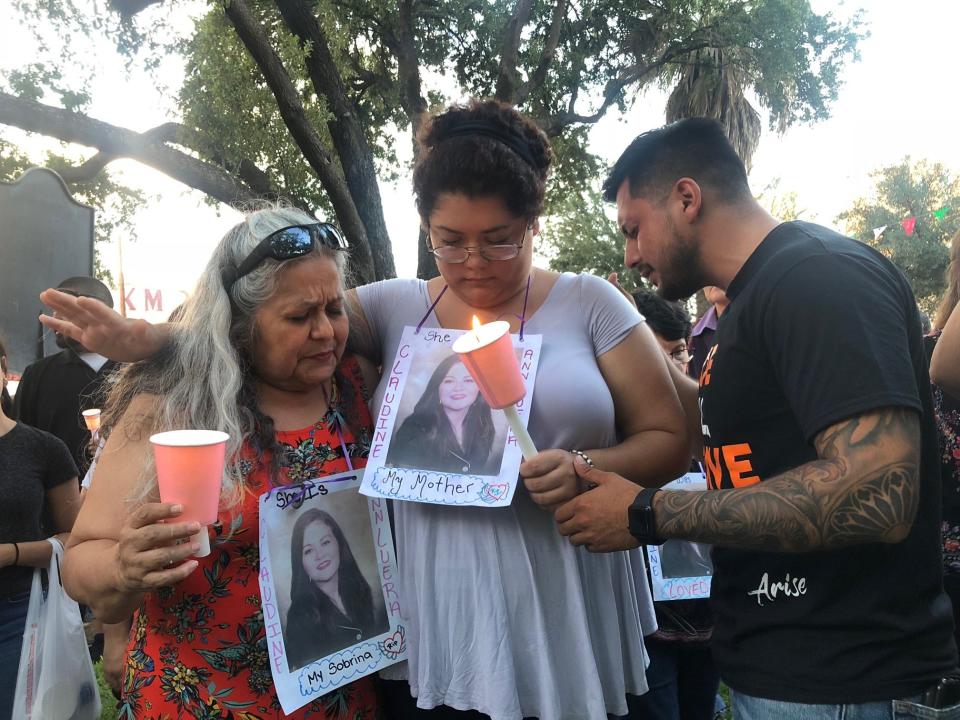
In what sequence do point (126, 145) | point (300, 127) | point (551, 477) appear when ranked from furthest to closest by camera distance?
1. point (126, 145)
2. point (300, 127)
3. point (551, 477)

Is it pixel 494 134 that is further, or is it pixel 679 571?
pixel 679 571

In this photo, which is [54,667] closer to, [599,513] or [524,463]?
[524,463]

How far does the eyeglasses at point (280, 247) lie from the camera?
1.95 meters

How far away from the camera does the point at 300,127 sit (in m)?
7.87

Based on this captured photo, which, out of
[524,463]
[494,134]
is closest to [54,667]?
[524,463]

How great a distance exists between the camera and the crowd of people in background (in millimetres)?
1433

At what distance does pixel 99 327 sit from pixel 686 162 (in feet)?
5.00

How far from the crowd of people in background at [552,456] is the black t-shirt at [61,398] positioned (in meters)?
2.93

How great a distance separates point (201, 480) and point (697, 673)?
2.22 meters

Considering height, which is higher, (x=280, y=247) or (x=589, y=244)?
(x=589, y=244)

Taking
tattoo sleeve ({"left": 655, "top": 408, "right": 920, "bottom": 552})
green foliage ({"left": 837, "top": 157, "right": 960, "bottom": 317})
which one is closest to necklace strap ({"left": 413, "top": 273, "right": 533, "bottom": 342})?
tattoo sleeve ({"left": 655, "top": 408, "right": 920, "bottom": 552})

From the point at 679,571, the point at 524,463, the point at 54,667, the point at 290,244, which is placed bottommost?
the point at 54,667

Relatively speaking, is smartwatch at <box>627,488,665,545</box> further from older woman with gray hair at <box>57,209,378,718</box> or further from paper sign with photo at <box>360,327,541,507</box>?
older woman with gray hair at <box>57,209,378,718</box>

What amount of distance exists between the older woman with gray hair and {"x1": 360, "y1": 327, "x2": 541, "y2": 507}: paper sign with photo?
0.15 m
